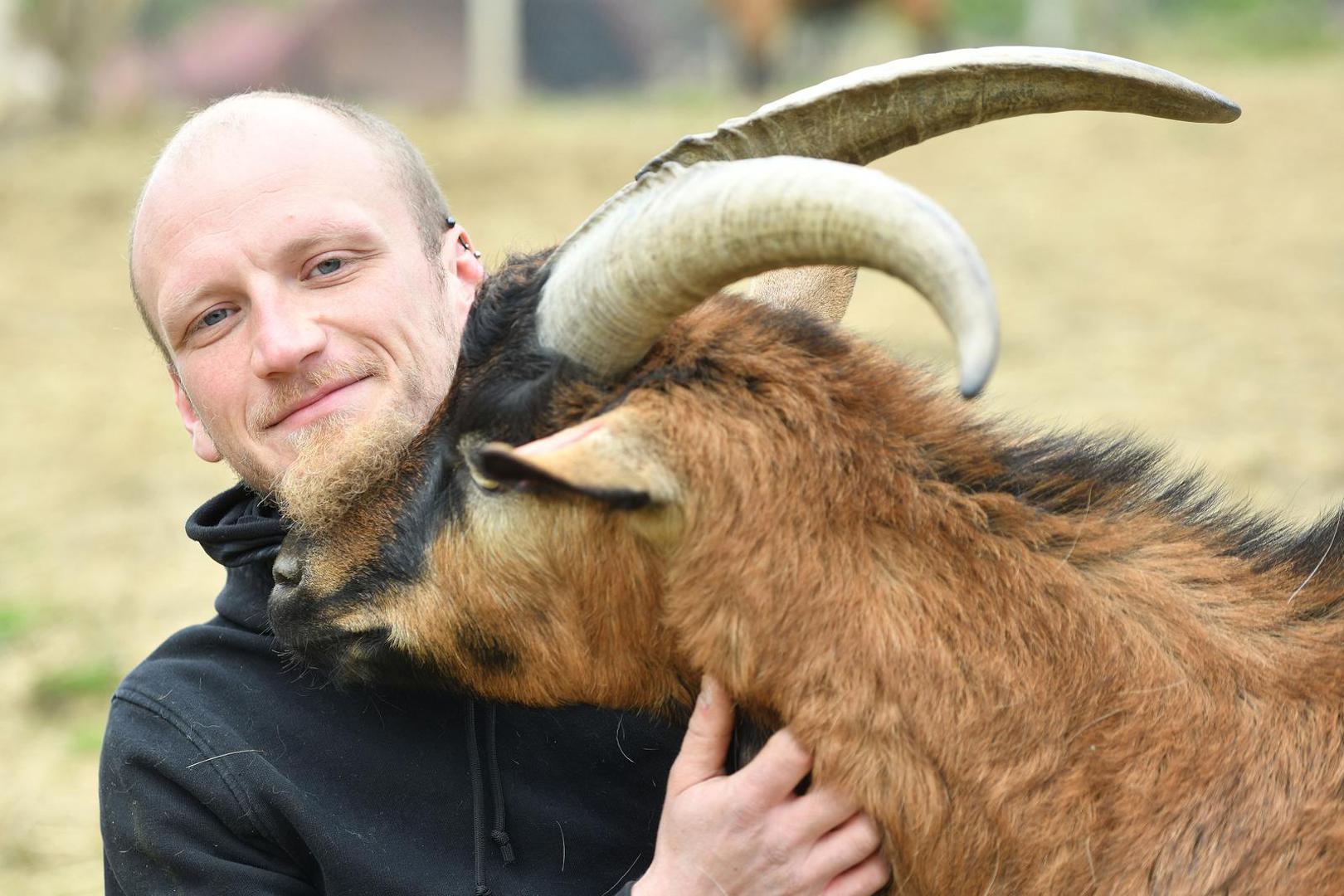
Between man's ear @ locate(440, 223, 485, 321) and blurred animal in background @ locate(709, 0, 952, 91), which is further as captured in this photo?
blurred animal in background @ locate(709, 0, 952, 91)

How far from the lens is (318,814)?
3020 mm

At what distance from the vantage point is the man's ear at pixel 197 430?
3.57 m

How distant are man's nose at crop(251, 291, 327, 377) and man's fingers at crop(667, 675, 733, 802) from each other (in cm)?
119

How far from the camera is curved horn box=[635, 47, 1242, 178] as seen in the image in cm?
259

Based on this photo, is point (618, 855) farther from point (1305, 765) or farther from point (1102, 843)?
point (1305, 765)

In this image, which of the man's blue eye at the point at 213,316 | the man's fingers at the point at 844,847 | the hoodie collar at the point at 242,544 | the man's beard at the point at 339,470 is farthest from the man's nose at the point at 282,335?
the man's fingers at the point at 844,847

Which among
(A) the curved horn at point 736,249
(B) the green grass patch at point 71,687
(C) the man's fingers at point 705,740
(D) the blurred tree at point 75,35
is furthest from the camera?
(D) the blurred tree at point 75,35

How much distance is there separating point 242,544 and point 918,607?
1.64 metres

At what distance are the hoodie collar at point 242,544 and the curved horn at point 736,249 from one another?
0.95 m

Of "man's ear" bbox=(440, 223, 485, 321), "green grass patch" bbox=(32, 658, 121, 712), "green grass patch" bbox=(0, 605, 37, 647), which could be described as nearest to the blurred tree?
"green grass patch" bbox=(0, 605, 37, 647)

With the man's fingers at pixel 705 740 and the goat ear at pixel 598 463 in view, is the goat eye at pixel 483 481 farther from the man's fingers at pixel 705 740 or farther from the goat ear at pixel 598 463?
the man's fingers at pixel 705 740

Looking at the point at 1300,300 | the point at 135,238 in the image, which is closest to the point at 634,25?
the point at 1300,300

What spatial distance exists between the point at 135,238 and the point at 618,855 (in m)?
1.88

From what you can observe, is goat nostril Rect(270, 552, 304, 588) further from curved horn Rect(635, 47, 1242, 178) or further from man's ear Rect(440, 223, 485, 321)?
curved horn Rect(635, 47, 1242, 178)
